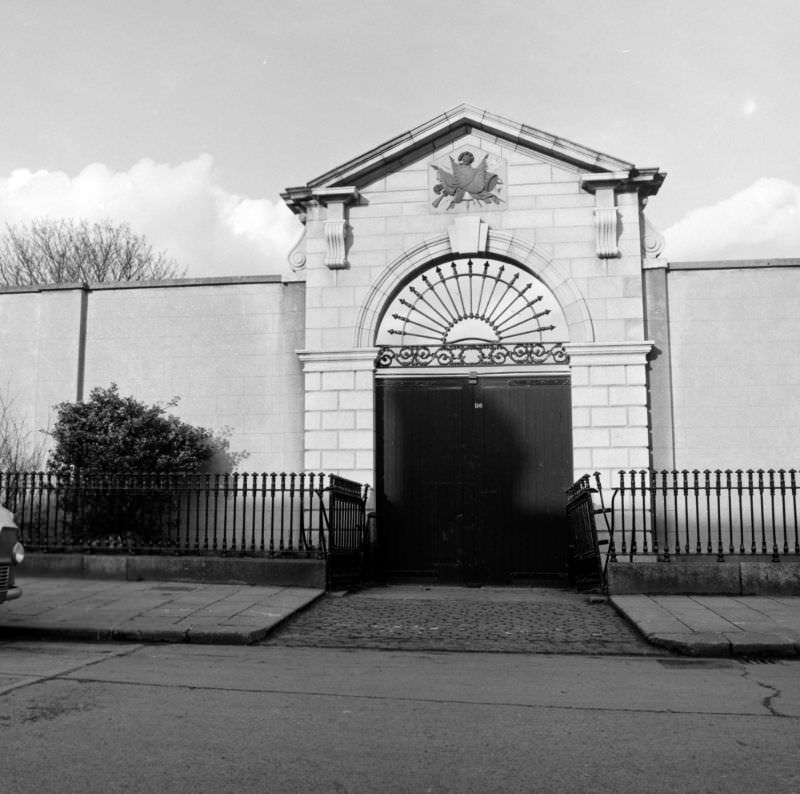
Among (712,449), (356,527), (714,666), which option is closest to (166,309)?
(356,527)

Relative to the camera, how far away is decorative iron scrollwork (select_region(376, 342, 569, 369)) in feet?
46.8

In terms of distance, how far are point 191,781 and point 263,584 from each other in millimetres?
7652

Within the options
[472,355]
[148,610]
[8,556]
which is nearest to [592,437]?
[472,355]

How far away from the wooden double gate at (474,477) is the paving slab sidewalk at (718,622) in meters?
3.36

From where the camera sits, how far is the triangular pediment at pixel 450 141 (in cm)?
1420

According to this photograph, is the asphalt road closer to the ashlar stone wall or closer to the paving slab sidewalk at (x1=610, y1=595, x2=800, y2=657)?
the paving slab sidewalk at (x1=610, y1=595, x2=800, y2=657)

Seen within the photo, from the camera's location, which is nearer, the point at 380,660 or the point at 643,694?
the point at 643,694

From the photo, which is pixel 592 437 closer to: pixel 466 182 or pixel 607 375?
pixel 607 375

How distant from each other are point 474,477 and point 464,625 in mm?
4884

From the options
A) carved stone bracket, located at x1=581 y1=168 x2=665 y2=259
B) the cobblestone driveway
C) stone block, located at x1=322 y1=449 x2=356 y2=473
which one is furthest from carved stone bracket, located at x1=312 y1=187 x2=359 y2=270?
the cobblestone driveway

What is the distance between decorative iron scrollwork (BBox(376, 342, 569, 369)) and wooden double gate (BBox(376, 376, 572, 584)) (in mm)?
263

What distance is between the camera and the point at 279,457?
47.6 feet

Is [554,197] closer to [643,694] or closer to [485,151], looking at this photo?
[485,151]

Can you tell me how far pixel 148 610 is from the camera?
9.59 m
